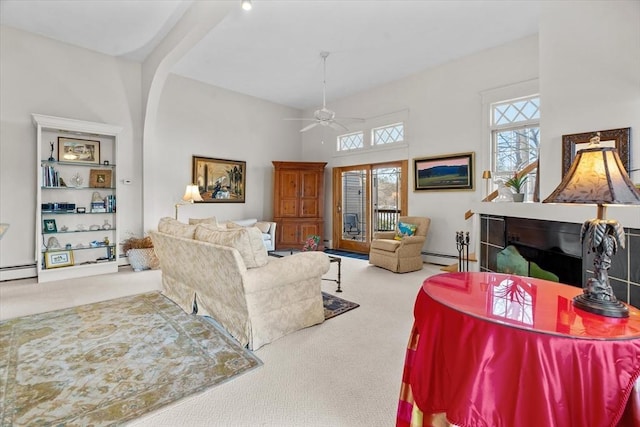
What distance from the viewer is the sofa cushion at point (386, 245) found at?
5.05m

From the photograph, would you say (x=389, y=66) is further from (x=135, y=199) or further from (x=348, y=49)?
(x=135, y=199)

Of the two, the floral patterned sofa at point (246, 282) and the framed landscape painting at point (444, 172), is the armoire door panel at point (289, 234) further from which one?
the floral patterned sofa at point (246, 282)

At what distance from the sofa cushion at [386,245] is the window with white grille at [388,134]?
223 cm

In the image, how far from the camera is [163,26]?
14.4ft

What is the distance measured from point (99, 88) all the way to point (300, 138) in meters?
4.45

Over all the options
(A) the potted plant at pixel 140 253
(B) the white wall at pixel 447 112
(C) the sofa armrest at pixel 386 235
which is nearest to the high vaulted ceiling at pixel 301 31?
(B) the white wall at pixel 447 112

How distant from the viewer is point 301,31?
439cm

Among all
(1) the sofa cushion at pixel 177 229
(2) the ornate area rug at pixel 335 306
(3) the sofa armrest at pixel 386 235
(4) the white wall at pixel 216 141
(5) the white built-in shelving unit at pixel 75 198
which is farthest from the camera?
(4) the white wall at pixel 216 141

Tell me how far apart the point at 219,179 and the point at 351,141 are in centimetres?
313

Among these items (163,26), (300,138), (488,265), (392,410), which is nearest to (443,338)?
(392,410)

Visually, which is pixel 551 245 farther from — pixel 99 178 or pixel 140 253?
pixel 99 178

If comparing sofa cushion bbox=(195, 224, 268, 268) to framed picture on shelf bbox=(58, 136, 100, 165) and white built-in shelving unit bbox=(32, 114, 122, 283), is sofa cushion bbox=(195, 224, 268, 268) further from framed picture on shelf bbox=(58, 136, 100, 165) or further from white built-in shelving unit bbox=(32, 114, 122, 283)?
framed picture on shelf bbox=(58, 136, 100, 165)

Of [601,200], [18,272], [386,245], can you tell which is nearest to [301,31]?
[386,245]

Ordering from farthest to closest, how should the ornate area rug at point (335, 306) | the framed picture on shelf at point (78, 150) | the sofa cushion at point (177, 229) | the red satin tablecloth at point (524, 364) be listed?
the framed picture on shelf at point (78, 150), the ornate area rug at point (335, 306), the sofa cushion at point (177, 229), the red satin tablecloth at point (524, 364)
